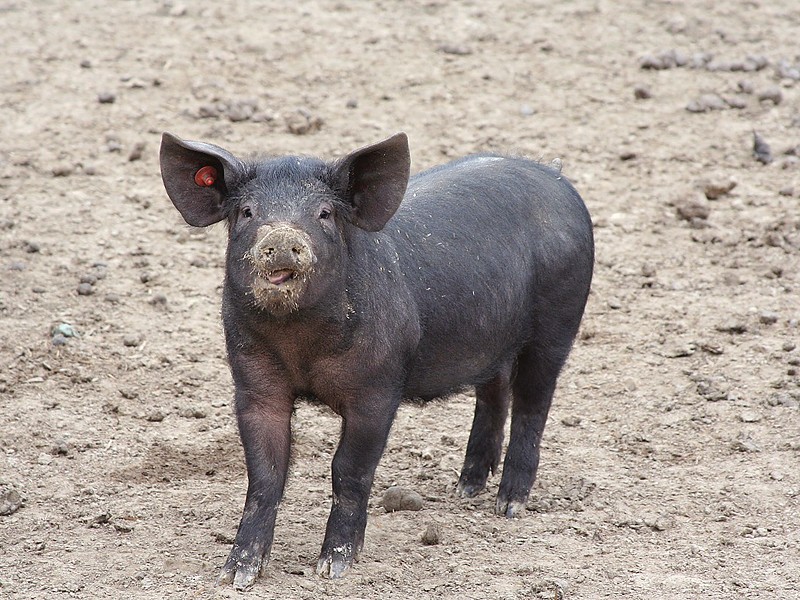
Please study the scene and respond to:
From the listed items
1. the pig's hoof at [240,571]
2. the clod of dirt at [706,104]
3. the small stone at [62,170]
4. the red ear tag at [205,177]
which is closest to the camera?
the pig's hoof at [240,571]

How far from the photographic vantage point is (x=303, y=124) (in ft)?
35.2

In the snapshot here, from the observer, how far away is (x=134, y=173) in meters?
10.1

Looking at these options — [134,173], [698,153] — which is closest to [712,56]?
[698,153]

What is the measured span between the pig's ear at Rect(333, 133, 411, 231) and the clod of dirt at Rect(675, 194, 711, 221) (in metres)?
4.79

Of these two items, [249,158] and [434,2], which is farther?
[434,2]

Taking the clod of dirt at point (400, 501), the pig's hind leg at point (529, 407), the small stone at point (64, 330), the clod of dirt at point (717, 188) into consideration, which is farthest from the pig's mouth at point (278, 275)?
the clod of dirt at point (717, 188)

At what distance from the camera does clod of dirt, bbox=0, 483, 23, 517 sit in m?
6.16

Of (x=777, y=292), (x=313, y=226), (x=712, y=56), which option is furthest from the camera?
(x=712, y=56)

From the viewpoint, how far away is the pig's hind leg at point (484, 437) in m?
6.82

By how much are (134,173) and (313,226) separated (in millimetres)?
5219

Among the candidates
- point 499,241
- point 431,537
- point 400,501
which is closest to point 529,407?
point 400,501

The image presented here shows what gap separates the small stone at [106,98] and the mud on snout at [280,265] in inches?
245

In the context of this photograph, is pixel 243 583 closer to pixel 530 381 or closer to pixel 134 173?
pixel 530 381

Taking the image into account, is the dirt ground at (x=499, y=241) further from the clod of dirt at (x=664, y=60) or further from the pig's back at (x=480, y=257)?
the pig's back at (x=480, y=257)
